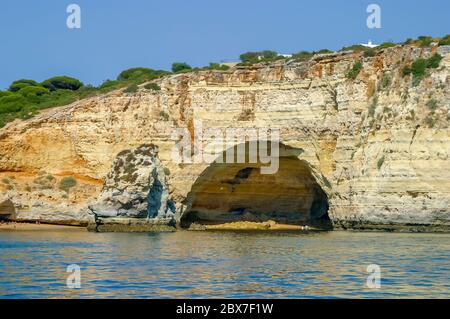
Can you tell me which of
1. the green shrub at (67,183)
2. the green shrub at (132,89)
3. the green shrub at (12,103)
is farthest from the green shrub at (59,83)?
the green shrub at (67,183)

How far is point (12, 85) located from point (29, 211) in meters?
31.0

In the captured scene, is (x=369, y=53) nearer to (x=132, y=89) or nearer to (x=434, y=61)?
(x=434, y=61)

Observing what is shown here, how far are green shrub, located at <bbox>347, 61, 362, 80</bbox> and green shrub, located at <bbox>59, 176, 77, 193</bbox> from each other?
731 inches

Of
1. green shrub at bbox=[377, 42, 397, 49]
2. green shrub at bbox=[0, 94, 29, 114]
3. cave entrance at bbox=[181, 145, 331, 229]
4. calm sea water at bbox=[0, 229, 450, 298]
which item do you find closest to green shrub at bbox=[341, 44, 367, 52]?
green shrub at bbox=[377, 42, 397, 49]

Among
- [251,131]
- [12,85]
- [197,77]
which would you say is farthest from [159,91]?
[12,85]

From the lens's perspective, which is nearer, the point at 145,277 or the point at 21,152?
the point at 145,277

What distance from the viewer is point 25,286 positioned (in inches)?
757

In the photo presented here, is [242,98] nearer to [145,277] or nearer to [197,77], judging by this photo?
[197,77]

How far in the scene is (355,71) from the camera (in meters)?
46.6

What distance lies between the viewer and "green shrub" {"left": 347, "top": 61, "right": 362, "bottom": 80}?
46.6 meters

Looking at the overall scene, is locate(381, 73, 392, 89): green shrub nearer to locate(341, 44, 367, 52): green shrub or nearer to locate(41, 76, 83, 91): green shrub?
locate(341, 44, 367, 52): green shrub

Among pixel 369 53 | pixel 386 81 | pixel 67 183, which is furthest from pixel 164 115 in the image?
pixel 386 81

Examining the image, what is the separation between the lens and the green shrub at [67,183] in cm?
4944

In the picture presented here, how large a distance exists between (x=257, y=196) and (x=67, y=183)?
41.6 feet
